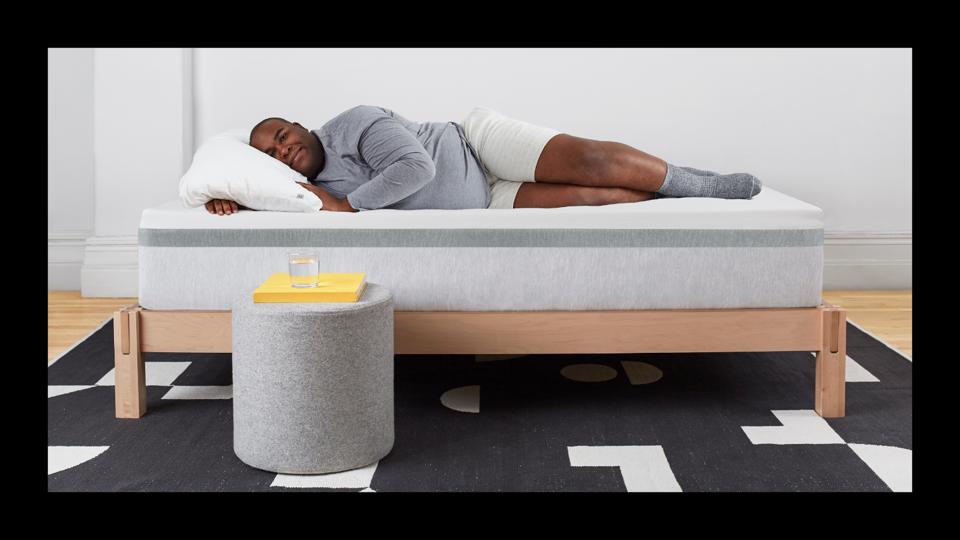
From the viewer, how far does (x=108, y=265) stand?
3.70 metres

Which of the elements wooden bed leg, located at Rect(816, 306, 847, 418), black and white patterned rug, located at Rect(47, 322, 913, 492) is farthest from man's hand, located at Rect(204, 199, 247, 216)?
wooden bed leg, located at Rect(816, 306, 847, 418)

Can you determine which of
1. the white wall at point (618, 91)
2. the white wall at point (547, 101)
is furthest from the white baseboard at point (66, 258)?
the white wall at point (618, 91)

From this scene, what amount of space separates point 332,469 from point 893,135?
2954mm

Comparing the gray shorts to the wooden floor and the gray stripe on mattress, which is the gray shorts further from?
the wooden floor

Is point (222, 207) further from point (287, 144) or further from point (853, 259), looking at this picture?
point (853, 259)

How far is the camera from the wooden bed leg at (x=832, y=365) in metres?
2.19

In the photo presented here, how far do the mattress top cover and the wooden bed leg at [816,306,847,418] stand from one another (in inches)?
8.8

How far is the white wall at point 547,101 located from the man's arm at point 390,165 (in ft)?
4.15

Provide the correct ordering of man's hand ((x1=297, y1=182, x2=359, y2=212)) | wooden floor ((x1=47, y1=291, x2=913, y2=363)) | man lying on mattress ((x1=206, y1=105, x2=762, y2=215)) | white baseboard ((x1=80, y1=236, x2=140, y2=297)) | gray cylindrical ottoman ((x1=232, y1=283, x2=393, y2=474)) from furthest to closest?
white baseboard ((x1=80, y1=236, x2=140, y2=297)) < wooden floor ((x1=47, y1=291, x2=913, y2=363)) < man lying on mattress ((x1=206, y1=105, x2=762, y2=215)) < man's hand ((x1=297, y1=182, x2=359, y2=212)) < gray cylindrical ottoman ((x1=232, y1=283, x2=393, y2=474))

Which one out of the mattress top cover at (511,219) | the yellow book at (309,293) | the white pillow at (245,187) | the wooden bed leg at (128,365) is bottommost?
the wooden bed leg at (128,365)

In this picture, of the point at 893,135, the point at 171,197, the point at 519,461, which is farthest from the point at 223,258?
the point at 893,135

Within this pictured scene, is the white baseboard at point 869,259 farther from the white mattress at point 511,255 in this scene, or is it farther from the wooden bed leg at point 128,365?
the wooden bed leg at point 128,365

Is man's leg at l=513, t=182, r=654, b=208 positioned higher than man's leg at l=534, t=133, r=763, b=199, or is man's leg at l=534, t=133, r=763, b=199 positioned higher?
man's leg at l=534, t=133, r=763, b=199

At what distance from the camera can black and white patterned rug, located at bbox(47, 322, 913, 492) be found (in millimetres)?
1833
